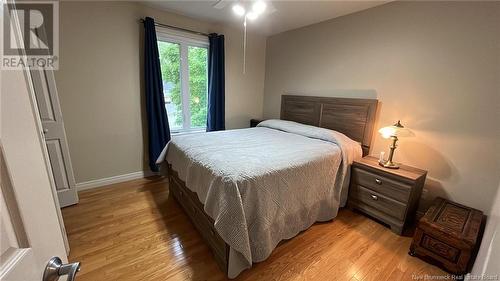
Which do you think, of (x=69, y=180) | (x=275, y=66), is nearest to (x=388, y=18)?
(x=275, y=66)

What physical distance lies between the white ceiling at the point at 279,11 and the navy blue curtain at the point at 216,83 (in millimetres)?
351

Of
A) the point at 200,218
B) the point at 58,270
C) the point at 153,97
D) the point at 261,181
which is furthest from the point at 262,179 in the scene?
the point at 153,97

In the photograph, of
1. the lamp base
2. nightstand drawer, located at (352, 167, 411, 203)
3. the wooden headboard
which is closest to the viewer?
nightstand drawer, located at (352, 167, 411, 203)

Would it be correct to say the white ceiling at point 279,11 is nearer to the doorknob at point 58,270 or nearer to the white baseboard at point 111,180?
the white baseboard at point 111,180

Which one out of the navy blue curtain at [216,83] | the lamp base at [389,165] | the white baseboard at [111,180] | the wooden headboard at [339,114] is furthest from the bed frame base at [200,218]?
the wooden headboard at [339,114]

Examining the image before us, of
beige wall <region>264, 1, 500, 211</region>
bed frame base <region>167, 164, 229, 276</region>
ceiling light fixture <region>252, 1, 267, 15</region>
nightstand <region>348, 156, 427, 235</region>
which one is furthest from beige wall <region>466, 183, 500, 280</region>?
ceiling light fixture <region>252, 1, 267, 15</region>

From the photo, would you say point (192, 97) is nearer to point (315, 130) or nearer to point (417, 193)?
point (315, 130)

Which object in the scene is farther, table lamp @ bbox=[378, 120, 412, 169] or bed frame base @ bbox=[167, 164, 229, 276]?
table lamp @ bbox=[378, 120, 412, 169]

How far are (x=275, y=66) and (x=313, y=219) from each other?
287 centimetres

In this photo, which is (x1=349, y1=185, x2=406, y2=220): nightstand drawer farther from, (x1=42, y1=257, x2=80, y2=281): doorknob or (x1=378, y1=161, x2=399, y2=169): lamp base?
(x1=42, y1=257, x2=80, y2=281): doorknob

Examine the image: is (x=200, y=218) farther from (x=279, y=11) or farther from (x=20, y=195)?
(x=279, y=11)

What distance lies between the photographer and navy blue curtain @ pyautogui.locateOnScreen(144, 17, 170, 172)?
9.06ft

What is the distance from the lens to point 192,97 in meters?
3.53

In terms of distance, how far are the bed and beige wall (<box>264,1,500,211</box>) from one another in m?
0.34
